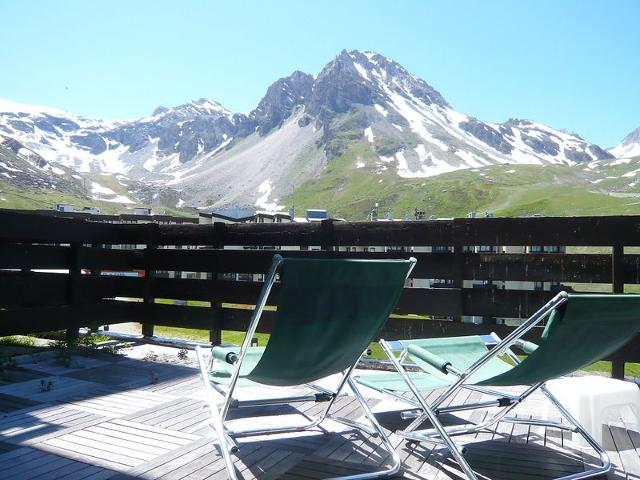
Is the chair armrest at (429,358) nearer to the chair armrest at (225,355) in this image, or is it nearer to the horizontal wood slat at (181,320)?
the chair armrest at (225,355)

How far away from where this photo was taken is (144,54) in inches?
7352

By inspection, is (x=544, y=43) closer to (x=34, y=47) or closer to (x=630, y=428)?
(x=34, y=47)

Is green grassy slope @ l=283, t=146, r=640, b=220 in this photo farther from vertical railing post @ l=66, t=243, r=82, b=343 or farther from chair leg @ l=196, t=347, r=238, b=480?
chair leg @ l=196, t=347, r=238, b=480

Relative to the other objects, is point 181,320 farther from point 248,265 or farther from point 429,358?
point 429,358

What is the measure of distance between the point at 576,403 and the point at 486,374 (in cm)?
56

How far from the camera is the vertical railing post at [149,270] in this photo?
21.3 ft

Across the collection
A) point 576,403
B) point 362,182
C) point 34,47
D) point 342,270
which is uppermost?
point 34,47

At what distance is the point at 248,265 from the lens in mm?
5953

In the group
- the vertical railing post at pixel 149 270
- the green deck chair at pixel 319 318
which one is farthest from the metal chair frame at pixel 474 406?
the vertical railing post at pixel 149 270

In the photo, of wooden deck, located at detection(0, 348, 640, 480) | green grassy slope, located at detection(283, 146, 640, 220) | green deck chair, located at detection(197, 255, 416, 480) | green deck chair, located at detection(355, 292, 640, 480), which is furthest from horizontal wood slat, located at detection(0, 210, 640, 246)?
green grassy slope, located at detection(283, 146, 640, 220)

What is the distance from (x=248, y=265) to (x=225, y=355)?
2.97m

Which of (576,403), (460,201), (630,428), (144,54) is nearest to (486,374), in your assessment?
(576,403)

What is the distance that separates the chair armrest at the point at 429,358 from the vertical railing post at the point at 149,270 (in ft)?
13.5

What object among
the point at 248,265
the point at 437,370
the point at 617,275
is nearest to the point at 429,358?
the point at 437,370
